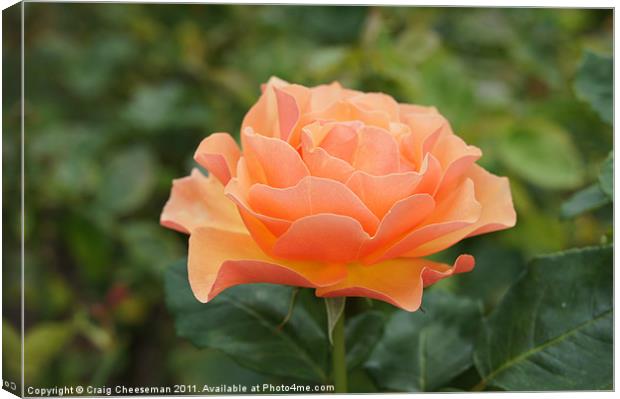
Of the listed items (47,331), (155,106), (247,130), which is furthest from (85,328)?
(247,130)

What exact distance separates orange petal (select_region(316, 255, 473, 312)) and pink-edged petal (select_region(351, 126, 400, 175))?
0.06m

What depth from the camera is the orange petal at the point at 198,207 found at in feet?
Result: 1.51

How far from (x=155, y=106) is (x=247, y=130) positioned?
0.61 metres

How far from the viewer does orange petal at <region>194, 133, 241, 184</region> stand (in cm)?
43

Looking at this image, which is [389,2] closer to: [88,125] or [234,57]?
[234,57]

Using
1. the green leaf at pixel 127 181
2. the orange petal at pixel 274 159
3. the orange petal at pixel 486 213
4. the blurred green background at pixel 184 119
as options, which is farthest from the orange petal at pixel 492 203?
the green leaf at pixel 127 181

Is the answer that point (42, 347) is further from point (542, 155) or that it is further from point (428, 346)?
point (542, 155)

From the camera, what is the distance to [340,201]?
15.8 inches

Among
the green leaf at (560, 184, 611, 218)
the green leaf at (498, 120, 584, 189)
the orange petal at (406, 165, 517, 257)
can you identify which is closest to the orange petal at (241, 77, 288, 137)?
the orange petal at (406, 165, 517, 257)

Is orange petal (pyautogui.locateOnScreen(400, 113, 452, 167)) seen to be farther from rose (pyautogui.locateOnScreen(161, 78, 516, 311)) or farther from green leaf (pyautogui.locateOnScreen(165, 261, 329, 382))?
green leaf (pyautogui.locateOnScreen(165, 261, 329, 382))

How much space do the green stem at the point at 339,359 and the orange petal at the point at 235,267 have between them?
51 millimetres

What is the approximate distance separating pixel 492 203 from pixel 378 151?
0.08 metres

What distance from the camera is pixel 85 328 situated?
79 centimetres

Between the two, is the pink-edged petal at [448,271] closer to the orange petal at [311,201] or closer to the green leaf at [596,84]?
the orange petal at [311,201]
